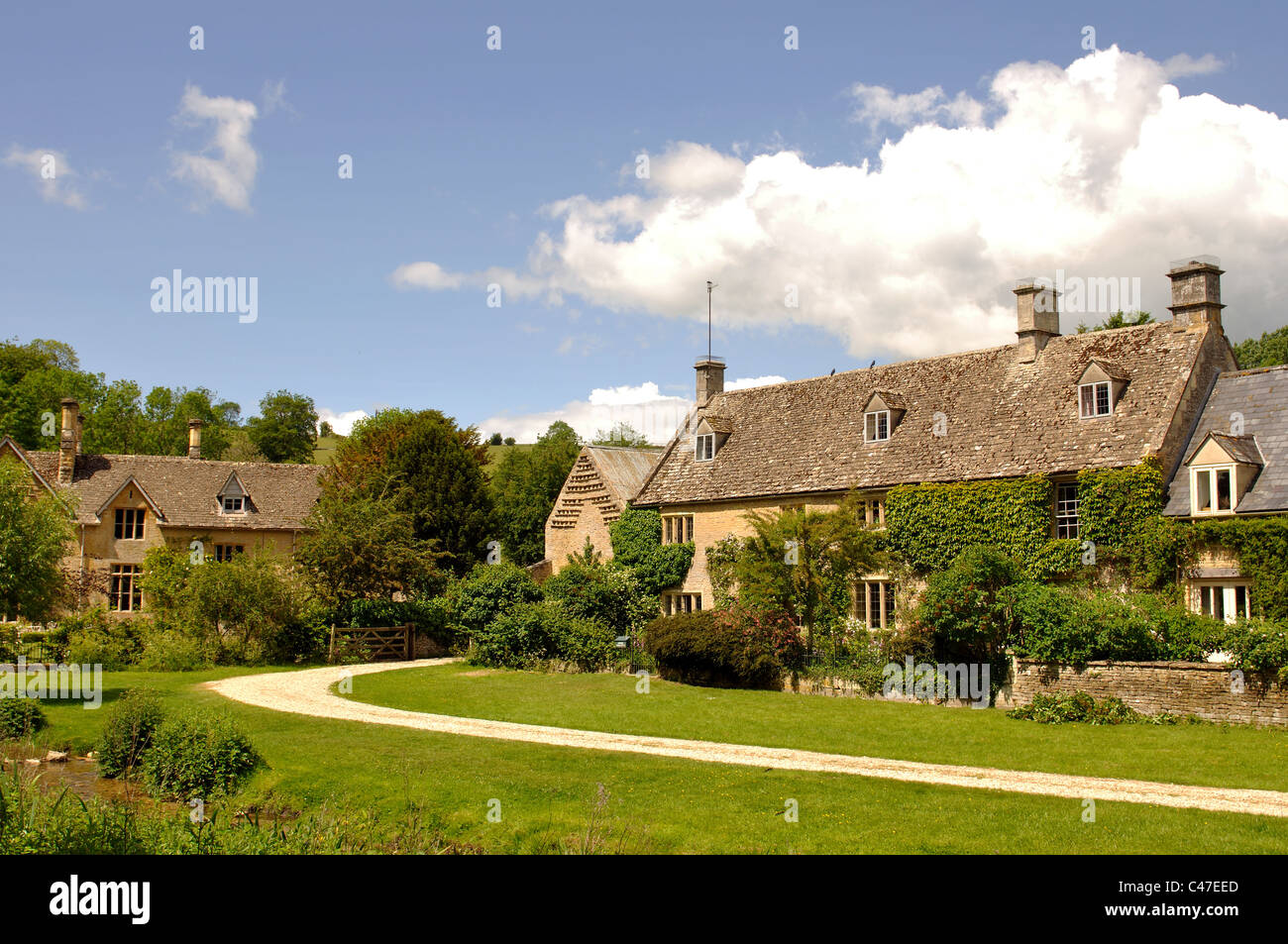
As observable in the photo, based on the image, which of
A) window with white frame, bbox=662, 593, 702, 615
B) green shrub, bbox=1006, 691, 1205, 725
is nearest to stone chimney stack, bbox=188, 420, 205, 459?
window with white frame, bbox=662, 593, 702, 615

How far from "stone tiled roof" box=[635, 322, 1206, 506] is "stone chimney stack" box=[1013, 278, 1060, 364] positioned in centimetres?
33

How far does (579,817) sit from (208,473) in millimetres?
41510

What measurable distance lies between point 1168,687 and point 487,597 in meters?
21.8

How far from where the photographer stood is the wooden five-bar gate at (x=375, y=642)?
36.7 metres

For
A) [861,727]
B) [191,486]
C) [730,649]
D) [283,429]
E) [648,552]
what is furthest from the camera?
[283,429]

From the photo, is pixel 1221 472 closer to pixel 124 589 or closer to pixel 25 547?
pixel 25 547

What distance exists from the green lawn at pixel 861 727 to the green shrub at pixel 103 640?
9832mm

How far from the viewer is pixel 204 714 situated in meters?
19.1

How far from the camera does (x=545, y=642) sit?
1344 inches

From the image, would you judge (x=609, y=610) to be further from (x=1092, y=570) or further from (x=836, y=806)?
(x=836, y=806)

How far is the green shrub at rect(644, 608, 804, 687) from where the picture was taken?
28797 millimetres

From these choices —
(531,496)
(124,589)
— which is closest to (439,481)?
(124,589)

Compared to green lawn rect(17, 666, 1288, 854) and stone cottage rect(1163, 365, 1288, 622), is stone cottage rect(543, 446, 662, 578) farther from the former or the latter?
stone cottage rect(1163, 365, 1288, 622)
